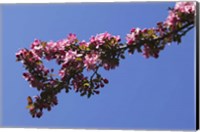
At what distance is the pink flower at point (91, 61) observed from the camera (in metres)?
2.07

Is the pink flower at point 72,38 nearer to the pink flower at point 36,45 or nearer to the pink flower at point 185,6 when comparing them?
the pink flower at point 36,45

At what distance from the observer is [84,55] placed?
2.08 meters

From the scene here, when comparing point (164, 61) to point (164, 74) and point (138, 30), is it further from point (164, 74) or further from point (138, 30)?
point (138, 30)

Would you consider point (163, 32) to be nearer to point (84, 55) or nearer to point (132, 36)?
Answer: point (132, 36)

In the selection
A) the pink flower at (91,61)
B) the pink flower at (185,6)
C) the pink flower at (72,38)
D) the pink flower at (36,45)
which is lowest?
the pink flower at (91,61)

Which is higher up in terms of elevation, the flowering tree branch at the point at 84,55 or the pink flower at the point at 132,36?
the pink flower at the point at 132,36

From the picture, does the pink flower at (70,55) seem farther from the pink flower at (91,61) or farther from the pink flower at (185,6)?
the pink flower at (185,6)

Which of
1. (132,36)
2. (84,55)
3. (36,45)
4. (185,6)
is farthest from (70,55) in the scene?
(185,6)

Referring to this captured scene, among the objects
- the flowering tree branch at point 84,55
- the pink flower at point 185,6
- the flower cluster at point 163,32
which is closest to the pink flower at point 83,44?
the flowering tree branch at point 84,55

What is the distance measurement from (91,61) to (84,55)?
0.04m

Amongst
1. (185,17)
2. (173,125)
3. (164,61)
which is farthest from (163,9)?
(173,125)

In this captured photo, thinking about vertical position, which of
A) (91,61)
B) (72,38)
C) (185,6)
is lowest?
(91,61)

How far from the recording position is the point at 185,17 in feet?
6.62

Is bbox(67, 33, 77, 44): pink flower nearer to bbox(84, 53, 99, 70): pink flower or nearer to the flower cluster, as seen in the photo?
bbox(84, 53, 99, 70): pink flower
